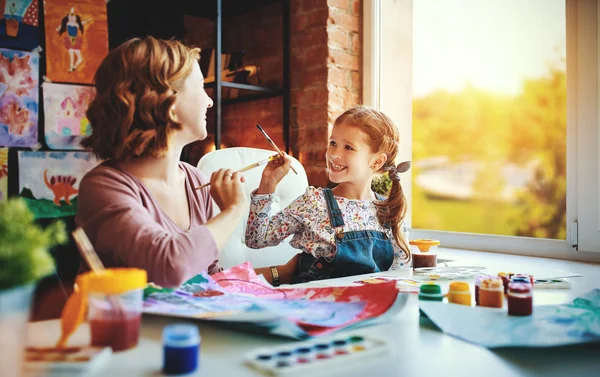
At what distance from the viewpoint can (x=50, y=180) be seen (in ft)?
8.68

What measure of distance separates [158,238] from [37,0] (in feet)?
7.14

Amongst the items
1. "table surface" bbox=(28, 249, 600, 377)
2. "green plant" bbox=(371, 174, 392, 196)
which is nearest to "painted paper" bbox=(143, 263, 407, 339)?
"table surface" bbox=(28, 249, 600, 377)

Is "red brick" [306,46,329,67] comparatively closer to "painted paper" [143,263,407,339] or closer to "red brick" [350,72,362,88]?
"red brick" [350,72,362,88]

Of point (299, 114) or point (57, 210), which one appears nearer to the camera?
point (57, 210)

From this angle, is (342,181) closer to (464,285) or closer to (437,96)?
(464,285)

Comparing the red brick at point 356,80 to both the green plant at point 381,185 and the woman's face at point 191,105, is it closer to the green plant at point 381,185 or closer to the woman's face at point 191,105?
the green plant at point 381,185

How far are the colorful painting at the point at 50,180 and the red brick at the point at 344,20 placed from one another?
57.4 inches

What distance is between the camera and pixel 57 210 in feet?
8.75

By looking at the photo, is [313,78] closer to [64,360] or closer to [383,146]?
[383,146]

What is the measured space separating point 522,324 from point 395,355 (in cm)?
26

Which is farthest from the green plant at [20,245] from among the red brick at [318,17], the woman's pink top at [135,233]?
the red brick at [318,17]

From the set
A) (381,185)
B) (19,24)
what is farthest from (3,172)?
(381,185)

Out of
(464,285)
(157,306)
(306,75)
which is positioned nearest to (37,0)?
(306,75)

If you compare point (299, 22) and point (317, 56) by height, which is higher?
point (299, 22)
